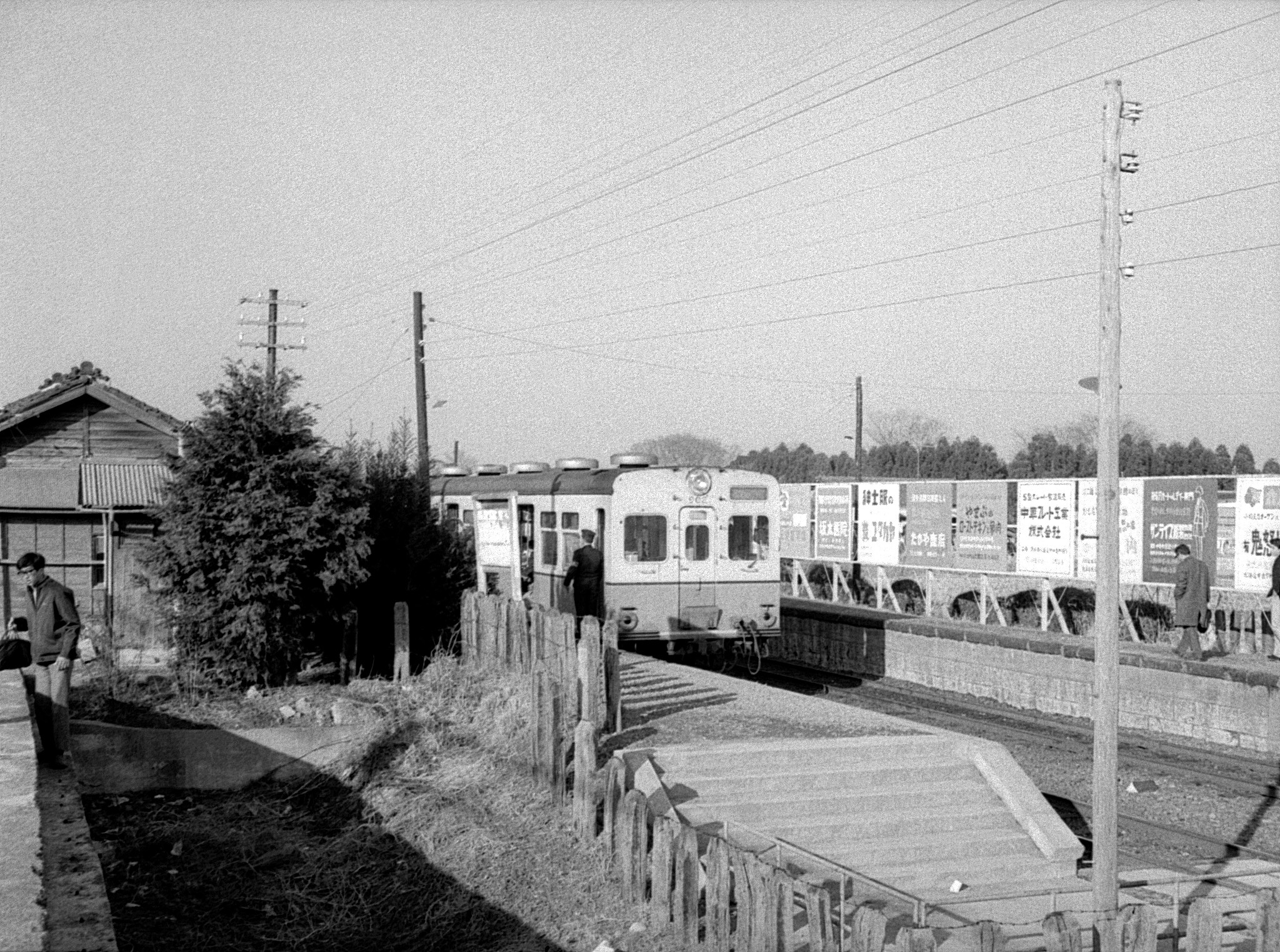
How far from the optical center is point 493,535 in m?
15.9

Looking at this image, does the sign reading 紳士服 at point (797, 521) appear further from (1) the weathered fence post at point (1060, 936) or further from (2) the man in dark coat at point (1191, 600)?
(1) the weathered fence post at point (1060, 936)

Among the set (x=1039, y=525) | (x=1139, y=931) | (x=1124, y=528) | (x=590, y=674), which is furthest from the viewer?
(x=1039, y=525)

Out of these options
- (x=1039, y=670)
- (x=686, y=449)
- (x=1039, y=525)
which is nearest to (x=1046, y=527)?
(x=1039, y=525)

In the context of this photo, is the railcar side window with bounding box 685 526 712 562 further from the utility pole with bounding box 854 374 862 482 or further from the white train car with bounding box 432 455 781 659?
the utility pole with bounding box 854 374 862 482

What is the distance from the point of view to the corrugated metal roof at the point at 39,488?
20.2m

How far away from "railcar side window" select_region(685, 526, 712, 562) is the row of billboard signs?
5.48m

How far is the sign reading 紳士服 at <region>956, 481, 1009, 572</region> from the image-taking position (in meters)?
21.4

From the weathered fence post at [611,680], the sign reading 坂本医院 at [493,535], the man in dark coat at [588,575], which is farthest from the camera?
the man in dark coat at [588,575]

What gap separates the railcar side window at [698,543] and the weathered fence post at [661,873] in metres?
10.1

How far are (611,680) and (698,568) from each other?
6996 millimetres

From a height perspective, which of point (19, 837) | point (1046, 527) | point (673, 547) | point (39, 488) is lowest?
point (19, 837)

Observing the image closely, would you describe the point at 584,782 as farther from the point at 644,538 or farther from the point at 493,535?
the point at 644,538

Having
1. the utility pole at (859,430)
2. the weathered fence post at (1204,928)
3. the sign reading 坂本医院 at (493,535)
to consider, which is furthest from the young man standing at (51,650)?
the utility pole at (859,430)

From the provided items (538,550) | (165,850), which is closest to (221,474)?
(165,850)
